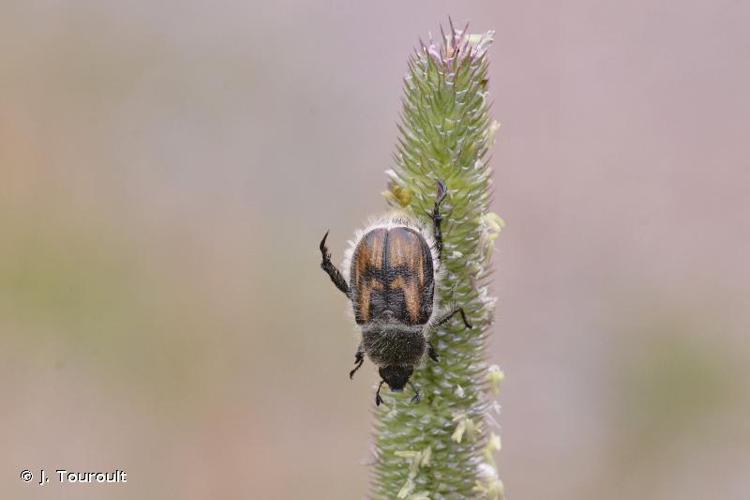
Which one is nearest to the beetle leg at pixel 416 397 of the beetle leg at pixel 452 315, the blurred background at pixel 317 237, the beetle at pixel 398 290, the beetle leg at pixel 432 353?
the beetle at pixel 398 290

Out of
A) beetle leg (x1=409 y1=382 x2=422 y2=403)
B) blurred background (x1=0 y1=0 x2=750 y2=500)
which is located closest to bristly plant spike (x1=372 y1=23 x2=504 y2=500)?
beetle leg (x1=409 y1=382 x2=422 y2=403)

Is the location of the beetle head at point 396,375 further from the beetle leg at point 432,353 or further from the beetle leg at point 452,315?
the beetle leg at point 452,315

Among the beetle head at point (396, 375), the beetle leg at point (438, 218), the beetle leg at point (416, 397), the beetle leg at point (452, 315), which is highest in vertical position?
the beetle leg at point (438, 218)

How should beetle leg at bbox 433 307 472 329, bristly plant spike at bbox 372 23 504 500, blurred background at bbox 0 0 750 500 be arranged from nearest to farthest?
bristly plant spike at bbox 372 23 504 500, beetle leg at bbox 433 307 472 329, blurred background at bbox 0 0 750 500

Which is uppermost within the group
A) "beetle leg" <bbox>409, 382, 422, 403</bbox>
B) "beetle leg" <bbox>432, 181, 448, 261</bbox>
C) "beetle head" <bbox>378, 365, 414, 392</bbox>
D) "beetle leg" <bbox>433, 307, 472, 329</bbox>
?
"beetle leg" <bbox>432, 181, 448, 261</bbox>

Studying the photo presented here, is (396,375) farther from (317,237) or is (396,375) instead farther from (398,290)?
(317,237)

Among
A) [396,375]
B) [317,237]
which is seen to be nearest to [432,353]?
[396,375]

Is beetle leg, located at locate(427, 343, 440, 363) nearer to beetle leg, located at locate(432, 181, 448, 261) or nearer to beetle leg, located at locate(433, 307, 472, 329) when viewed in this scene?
beetle leg, located at locate(433, 307, 472, 329)

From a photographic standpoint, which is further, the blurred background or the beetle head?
the blurred background
